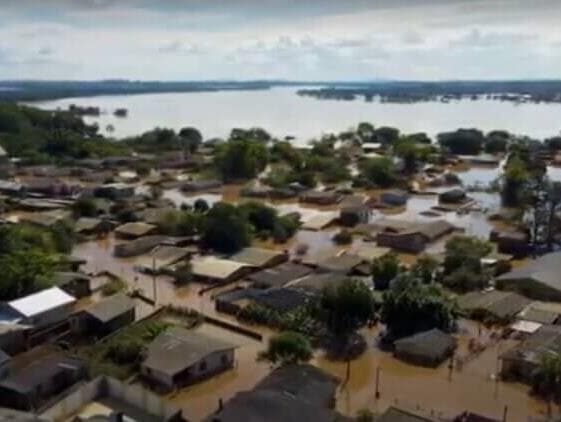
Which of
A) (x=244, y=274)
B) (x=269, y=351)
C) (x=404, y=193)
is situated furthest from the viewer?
(x=404, y=193)

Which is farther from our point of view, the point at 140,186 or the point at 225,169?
the point at 225,169

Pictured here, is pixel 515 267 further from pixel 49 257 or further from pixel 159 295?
pixel 49 257

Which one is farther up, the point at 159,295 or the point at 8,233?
the point at 8,233

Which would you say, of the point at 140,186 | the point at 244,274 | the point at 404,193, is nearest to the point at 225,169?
the point at 140,186

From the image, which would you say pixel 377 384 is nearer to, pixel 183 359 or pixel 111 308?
pixel 183 359

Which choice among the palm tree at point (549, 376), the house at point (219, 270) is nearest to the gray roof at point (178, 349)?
the house at point (219, 270)

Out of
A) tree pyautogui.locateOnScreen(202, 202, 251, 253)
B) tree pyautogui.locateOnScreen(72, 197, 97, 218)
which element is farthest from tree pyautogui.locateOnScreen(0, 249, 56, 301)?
tree pyautogui.locateOnScreen(72, 197, 97, 218)
